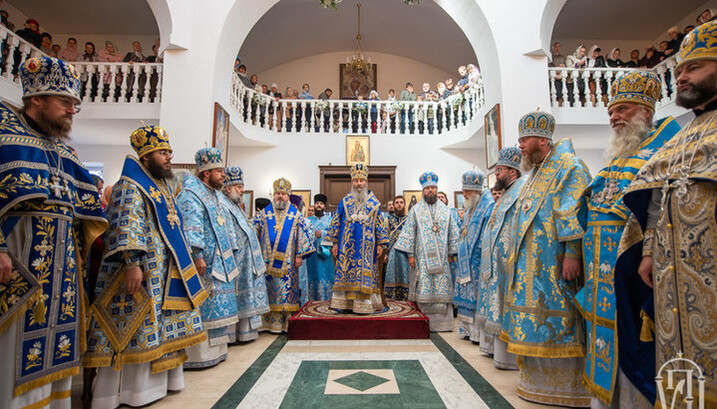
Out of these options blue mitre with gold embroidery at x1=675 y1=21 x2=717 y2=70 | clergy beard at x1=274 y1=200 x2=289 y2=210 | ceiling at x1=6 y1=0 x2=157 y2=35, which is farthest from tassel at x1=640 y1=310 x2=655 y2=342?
ceiling at x1=6 y1=0 x2=157 y2=35

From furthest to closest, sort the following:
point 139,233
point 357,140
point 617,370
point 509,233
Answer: point 357,140, point 509,233, point 139,233, point 617,370

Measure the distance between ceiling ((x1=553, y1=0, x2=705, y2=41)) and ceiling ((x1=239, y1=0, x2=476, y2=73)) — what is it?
136 inches

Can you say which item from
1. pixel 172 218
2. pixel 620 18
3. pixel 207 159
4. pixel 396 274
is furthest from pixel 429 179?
pixel 620 18

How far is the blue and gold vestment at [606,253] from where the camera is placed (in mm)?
2105

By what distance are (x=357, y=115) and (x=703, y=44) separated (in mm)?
11174

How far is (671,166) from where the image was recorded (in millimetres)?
1724

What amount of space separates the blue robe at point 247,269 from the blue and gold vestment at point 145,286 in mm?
1435

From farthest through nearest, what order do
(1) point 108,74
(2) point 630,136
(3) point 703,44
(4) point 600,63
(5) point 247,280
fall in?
(4) point 600,63 → (1) point 108,74 → (5) point 247,280 → (2) point 630,136 → (3) point 703,44

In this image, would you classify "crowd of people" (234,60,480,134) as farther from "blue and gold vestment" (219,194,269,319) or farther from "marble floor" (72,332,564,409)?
"marble floor" (72,332,564,409)

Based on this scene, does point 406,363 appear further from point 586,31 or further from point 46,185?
point 586,31

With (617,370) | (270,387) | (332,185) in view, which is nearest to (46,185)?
(270,387)

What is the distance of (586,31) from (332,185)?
10.8m

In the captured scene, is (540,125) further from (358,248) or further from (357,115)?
(357,115)

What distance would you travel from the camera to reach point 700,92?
1698 mm
